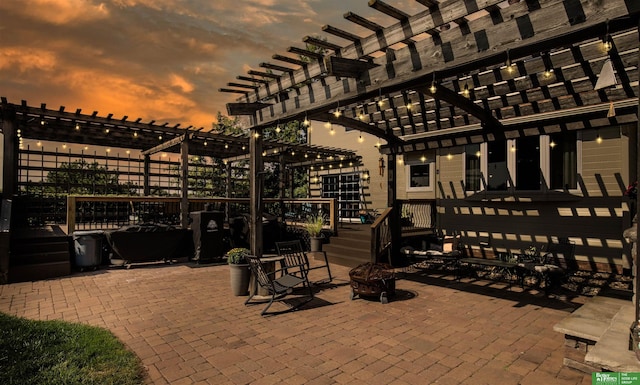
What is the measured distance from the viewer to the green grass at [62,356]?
123 inches

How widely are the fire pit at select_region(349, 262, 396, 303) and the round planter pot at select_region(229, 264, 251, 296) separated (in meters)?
1.90

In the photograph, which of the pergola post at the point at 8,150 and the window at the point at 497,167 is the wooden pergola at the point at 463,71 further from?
the pergola post at the point at 8,150

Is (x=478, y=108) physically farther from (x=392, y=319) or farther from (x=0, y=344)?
(x=0, y=344)

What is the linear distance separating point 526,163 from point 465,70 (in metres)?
6.77

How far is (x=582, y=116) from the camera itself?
6.61 m

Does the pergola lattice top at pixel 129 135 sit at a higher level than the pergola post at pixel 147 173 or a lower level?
higher

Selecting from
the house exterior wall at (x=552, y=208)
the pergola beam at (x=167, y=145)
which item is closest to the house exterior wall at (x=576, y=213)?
the house exterior wall at (x=552, y=208)

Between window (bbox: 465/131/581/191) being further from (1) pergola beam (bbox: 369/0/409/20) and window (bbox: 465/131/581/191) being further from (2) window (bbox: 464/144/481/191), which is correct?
(1) pergola beam (bbox: 369/0/409/20)

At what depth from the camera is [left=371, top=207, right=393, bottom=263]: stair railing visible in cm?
806

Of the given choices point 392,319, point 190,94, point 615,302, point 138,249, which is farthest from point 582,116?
point 190,94

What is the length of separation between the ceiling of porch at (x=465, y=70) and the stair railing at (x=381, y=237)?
2173 millimetres

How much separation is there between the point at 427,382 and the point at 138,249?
801 centimetres

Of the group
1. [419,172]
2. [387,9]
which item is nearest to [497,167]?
[419,172]

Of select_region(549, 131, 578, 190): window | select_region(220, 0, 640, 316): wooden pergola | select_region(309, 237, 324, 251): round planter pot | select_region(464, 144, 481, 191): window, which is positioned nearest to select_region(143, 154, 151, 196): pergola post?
select_region(309, 237, 324, 251): round planter pot
